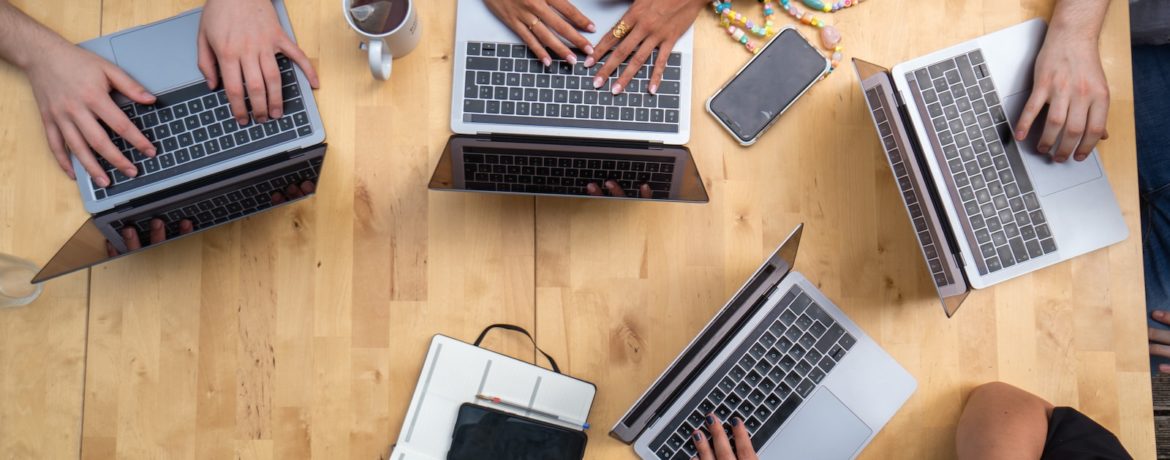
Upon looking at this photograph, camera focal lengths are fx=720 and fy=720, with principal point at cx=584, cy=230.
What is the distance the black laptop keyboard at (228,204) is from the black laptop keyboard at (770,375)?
2.37 ft

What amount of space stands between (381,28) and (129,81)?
401mm

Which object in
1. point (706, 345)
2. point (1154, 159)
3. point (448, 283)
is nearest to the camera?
point (706, 345)

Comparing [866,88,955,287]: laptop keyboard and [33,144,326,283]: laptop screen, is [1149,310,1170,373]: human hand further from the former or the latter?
[33,144,326,283]: laptop screen

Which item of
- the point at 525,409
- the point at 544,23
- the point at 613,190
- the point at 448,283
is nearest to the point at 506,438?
the point at 525,409

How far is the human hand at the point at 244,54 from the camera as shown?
1.12 meters

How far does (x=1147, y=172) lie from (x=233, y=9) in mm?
1737

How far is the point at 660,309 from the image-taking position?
123 centimetres

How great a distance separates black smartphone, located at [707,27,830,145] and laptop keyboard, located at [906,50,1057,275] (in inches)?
6.5

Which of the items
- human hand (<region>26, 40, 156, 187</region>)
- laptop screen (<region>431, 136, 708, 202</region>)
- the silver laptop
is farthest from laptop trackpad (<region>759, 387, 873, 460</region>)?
human hand (<region>26, 40, 156, 187</region>)

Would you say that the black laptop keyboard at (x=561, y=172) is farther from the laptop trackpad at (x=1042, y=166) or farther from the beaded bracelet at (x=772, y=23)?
the laptop trackpad at (x=1042, y=166)

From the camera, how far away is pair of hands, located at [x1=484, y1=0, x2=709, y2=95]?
114 cm

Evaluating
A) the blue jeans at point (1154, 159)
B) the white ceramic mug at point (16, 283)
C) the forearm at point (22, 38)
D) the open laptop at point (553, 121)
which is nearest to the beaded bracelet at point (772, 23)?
the open laptop at point (553, 121)

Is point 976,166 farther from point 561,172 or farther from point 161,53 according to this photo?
point 161,53

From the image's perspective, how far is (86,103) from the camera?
3.68 ft
